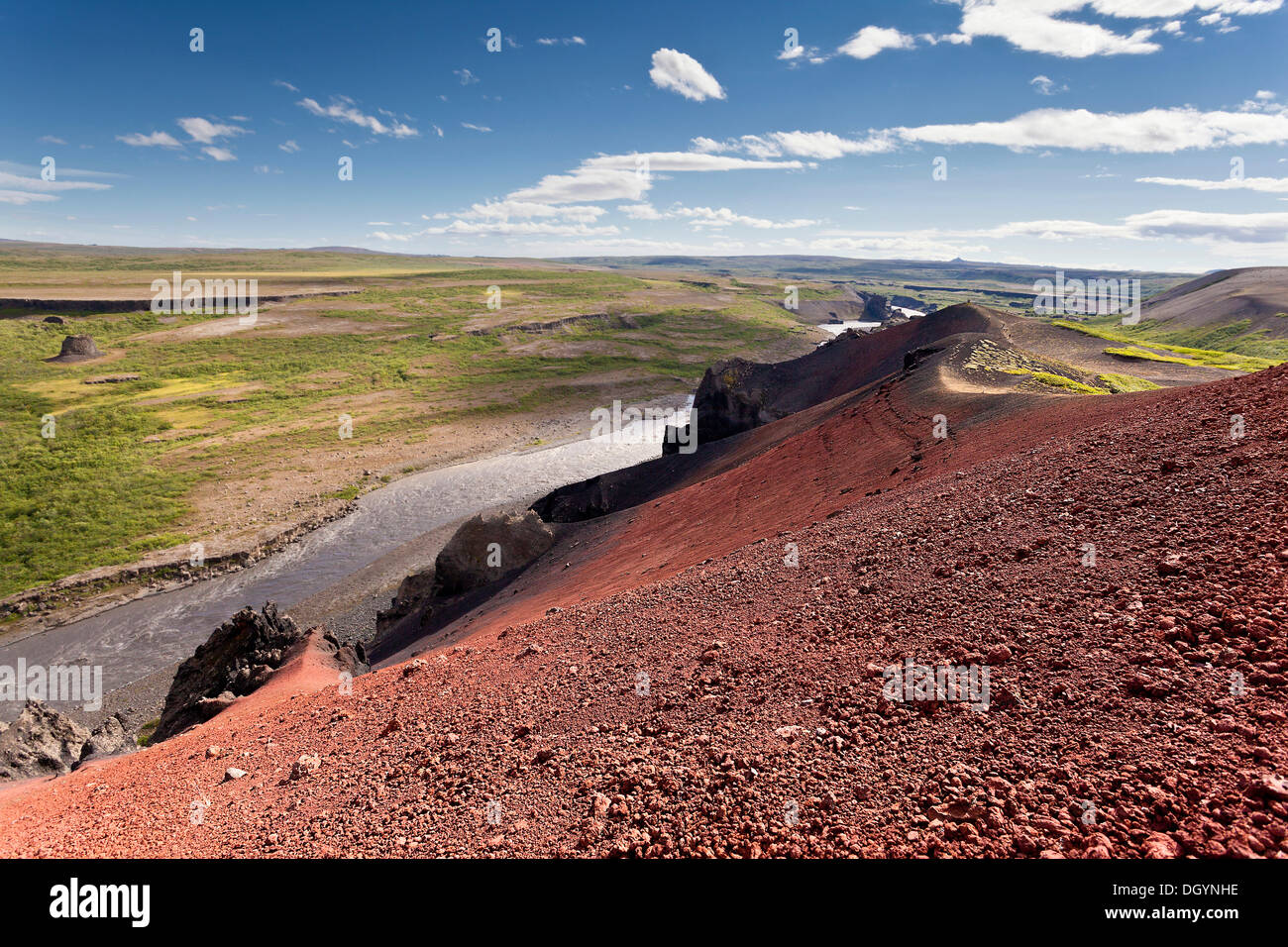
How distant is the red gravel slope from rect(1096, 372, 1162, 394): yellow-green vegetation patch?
47.8ft

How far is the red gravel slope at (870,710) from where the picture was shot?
578cm

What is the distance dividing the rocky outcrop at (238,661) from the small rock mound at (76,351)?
83564mm

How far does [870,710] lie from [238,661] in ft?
73.3

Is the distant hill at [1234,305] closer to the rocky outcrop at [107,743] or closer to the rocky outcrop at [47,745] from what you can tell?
the rocky outcrop at [107,743]

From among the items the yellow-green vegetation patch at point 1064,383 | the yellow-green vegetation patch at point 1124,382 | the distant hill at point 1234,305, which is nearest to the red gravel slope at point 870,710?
the yellow-green vegetation patch at point 1064,383

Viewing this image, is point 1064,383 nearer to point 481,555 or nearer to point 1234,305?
point 481,555

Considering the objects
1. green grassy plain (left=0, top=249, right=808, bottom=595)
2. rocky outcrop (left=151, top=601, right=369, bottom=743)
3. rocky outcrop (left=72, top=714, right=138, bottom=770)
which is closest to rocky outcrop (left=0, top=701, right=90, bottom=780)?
rocky outcrop (left=72, top=714, right=138, bottom=770)

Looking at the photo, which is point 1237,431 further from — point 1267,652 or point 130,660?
point 130,660

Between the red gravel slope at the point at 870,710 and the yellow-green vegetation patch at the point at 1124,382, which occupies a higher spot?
the yellow-green vegetation patch at the point at 1124,382

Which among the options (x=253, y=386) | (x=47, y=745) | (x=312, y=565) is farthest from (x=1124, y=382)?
(x=253, y=386)

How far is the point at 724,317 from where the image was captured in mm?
139375

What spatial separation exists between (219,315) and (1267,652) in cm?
13521

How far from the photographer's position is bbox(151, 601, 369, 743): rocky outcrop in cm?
2031

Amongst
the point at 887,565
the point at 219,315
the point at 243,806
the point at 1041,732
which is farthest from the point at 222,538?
the point at 219,315
